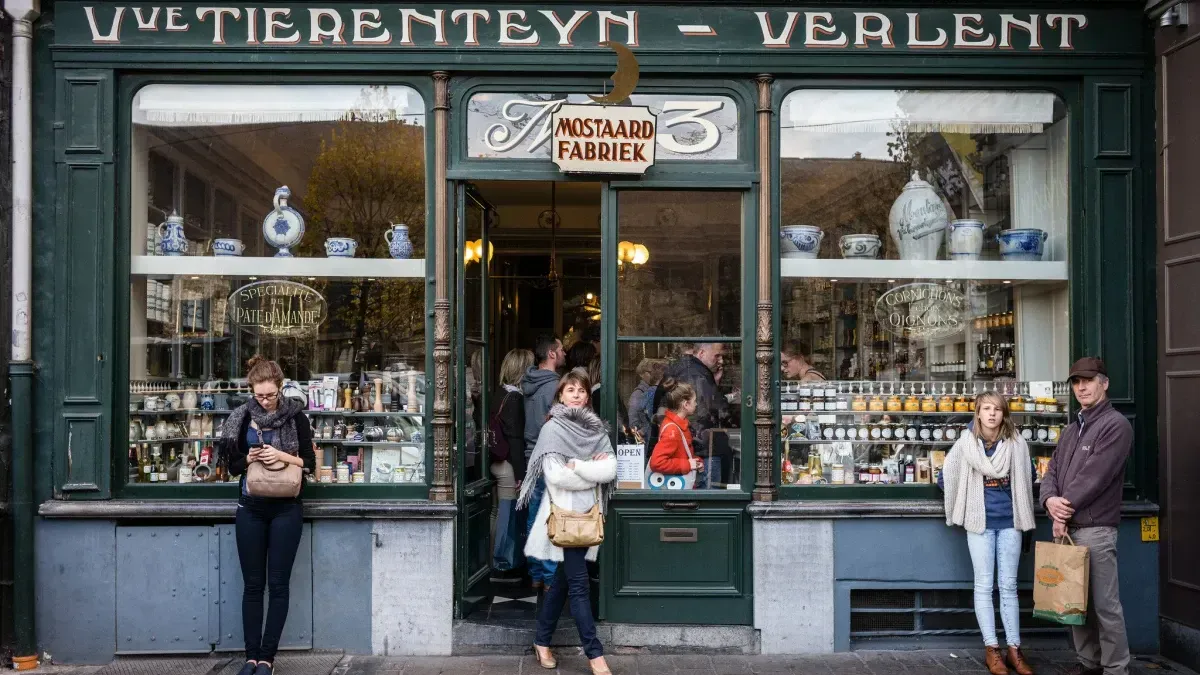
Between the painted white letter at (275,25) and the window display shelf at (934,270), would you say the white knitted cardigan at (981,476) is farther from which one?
the painted white letter at (275,25)

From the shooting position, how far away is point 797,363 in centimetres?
664

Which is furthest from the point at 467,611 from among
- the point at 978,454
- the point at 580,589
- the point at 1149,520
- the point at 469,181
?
the point at 1149,520

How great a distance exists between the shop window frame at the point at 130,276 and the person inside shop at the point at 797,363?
7.93 feet

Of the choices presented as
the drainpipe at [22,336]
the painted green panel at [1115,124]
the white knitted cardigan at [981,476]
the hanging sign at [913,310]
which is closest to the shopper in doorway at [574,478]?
the white knitted cardigan at [981,476]

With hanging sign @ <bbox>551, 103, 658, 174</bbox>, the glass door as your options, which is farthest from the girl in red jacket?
hanging sign @ <bbox>551, 103, 658, 174</bbox>

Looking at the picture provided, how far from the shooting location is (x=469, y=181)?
6.54 metres

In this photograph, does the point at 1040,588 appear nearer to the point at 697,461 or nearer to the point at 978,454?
the point at 978,454

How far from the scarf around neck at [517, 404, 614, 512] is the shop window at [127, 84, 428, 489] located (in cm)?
111

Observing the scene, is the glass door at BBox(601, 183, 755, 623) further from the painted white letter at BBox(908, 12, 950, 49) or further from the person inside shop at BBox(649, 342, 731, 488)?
the painted white letter at BBox(908, 12, 950, 49)

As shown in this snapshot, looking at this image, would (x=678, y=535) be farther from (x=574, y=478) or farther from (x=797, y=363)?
(x=797, y=363)

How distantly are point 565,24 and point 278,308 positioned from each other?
2783 mm

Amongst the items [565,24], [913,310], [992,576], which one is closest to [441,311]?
[565,24]

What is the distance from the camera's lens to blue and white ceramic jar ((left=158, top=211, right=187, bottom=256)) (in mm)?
6617

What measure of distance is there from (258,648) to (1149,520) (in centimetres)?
576
